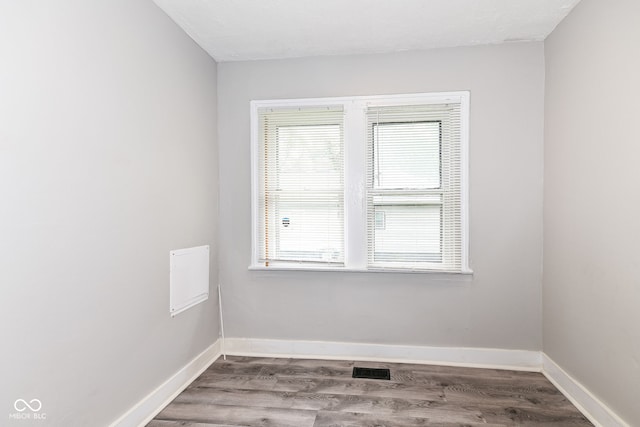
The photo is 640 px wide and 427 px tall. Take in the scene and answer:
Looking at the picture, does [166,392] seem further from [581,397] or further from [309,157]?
[581,397]

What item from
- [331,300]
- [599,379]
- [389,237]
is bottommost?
[599,379]

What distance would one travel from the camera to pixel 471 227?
3016mm

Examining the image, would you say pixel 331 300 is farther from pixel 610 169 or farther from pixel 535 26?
pixel 535 26

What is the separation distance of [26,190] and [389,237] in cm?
246

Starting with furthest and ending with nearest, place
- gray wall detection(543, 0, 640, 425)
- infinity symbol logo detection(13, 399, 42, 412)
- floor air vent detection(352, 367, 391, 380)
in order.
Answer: floor air vent detection(352, 367, 391, 380) < gray wall detection(543, 0, 640, 425) < infinity symbol logo detection(13, 399, 42, 412)

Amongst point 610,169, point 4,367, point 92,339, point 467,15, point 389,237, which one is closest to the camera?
point 4,367

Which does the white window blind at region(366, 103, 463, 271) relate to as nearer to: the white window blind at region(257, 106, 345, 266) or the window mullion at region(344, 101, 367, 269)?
the window mullion at region(344, 101, 367, 269)

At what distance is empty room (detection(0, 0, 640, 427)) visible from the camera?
171 cm

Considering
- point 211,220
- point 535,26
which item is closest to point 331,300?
point 211,220

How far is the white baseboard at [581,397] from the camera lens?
2.11 metres

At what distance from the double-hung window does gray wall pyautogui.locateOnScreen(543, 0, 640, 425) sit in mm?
654

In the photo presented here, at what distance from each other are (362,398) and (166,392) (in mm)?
1345

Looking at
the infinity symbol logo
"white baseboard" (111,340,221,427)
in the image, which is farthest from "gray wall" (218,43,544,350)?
the infinity symbol logo

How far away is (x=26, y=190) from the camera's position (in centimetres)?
152
